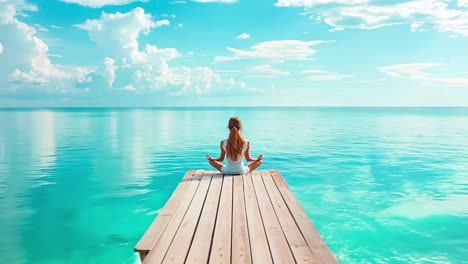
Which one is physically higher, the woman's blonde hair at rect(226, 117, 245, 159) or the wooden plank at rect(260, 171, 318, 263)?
the woman's blonde hair at rect(226, 117, 245, 159)

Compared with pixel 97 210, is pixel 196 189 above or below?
above

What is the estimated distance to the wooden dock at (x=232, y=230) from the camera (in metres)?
4.35

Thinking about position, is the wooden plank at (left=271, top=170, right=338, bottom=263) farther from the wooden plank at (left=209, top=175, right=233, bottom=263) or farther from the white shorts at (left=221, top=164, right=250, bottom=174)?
the white shorts at (left=221, top=164, right=250, bottom=174)

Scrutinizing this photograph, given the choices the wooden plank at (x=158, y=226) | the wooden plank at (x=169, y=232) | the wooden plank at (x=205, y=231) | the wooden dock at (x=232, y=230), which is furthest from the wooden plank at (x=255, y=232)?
the wooden plank at (x=158, y=226)

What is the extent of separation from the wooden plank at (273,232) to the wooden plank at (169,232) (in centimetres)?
126

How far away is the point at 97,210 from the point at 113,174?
602cm

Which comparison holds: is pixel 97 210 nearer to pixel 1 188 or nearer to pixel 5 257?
pixel 5 257

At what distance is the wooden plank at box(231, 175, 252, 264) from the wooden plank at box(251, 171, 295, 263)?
0.95 feet

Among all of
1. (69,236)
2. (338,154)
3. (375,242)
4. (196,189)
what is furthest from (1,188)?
(338,154)

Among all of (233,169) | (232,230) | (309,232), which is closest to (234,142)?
(233,169)

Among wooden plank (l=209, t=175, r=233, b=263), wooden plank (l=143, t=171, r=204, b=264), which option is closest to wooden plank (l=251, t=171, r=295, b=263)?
wooden plank (l=209, t=175, r=233, b=263)

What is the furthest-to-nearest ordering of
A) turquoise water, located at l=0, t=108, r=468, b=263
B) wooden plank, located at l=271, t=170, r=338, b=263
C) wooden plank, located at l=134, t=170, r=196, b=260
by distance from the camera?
1. turquoise water, located at l=0, t=108, r=468, b=263
2. wooden plank, located at l=134, t=170, r=196, b=260
3. wooden plank, located at l=271, t=170, r=338, b=263

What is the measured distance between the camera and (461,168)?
2064 cm

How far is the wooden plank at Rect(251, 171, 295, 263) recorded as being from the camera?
434 centimetres
